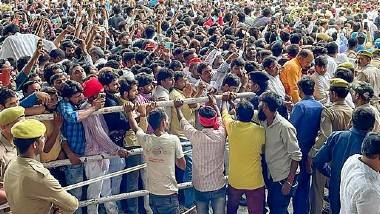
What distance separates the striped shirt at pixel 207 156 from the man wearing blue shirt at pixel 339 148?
1.07m

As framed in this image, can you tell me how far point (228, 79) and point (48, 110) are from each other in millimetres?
2342

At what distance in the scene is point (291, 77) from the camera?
8828 mm

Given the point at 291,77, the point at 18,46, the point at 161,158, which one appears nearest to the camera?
the point at 161,158

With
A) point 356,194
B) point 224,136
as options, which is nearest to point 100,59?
point 224,136

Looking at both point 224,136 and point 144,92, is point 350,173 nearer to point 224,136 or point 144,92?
point 224,136

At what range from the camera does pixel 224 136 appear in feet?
21.4

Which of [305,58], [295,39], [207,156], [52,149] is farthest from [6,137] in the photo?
[295,39]

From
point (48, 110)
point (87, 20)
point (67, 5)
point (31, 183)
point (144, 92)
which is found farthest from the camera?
point (67, 5)

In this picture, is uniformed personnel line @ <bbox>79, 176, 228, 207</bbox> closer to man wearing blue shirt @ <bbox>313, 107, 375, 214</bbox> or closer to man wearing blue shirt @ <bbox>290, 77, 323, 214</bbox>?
man wearing blue shirt @ <bbox>290, 77, 323, 214</bbox>

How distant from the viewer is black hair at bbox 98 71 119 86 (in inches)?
269

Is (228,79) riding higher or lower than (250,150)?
higher

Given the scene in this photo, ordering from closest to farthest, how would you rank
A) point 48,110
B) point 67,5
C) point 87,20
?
point 48,110 < point 87,20 < point 67,5

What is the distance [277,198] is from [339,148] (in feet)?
3.60

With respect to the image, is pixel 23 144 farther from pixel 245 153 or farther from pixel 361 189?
pixel 361 189
